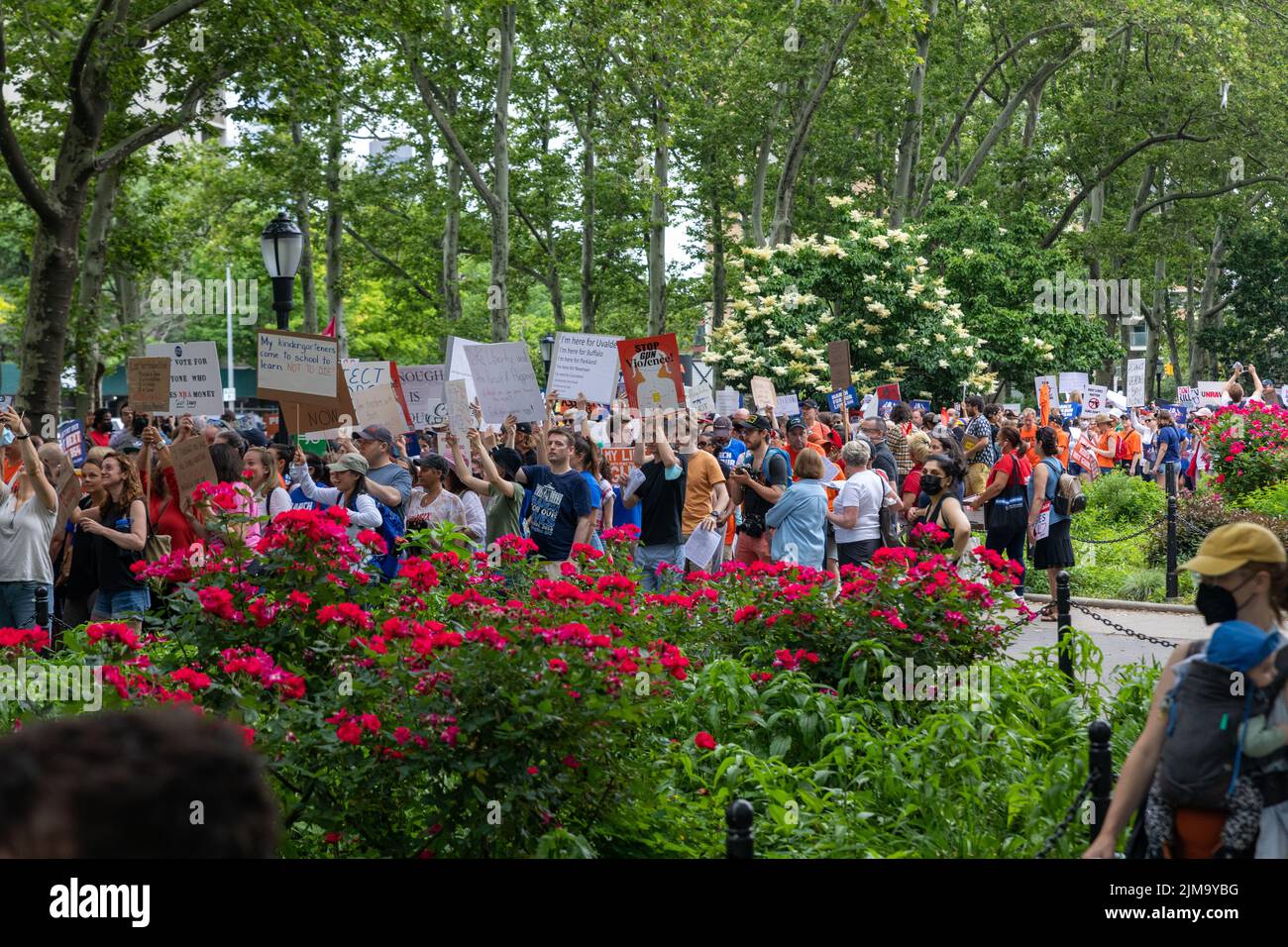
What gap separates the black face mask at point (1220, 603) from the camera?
4.60 metres

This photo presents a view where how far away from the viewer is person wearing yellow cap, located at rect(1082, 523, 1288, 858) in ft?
15.0

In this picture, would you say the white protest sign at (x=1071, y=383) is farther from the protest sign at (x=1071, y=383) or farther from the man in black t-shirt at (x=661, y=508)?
the man in black t-shirt at (x=661, y=508)

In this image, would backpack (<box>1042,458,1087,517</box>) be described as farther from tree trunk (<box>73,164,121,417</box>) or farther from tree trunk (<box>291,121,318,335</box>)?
tree trunk (<box>291,121,318,335</box>)

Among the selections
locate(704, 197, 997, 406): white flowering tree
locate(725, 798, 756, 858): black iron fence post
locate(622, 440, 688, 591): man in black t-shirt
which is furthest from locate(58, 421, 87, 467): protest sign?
locate(704, 197, 997, 406): white flowering tree

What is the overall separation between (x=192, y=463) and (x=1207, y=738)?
7.51m

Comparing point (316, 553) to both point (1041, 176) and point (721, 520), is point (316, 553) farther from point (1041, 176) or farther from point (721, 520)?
point (1041, 176)

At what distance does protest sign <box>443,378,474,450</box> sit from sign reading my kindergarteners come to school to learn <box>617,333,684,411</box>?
2.21 metres

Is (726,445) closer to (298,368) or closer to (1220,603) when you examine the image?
(298,368)

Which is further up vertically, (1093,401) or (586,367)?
(586,367)

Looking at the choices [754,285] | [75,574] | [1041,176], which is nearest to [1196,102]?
[1041,176]

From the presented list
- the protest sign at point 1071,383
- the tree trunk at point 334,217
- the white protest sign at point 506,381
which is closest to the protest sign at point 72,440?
the white protest sign at point 506,381

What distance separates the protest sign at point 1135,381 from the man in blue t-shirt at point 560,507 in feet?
83.7

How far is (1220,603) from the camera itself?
4613 mm

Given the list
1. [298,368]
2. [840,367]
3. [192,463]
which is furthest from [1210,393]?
[192,463]
